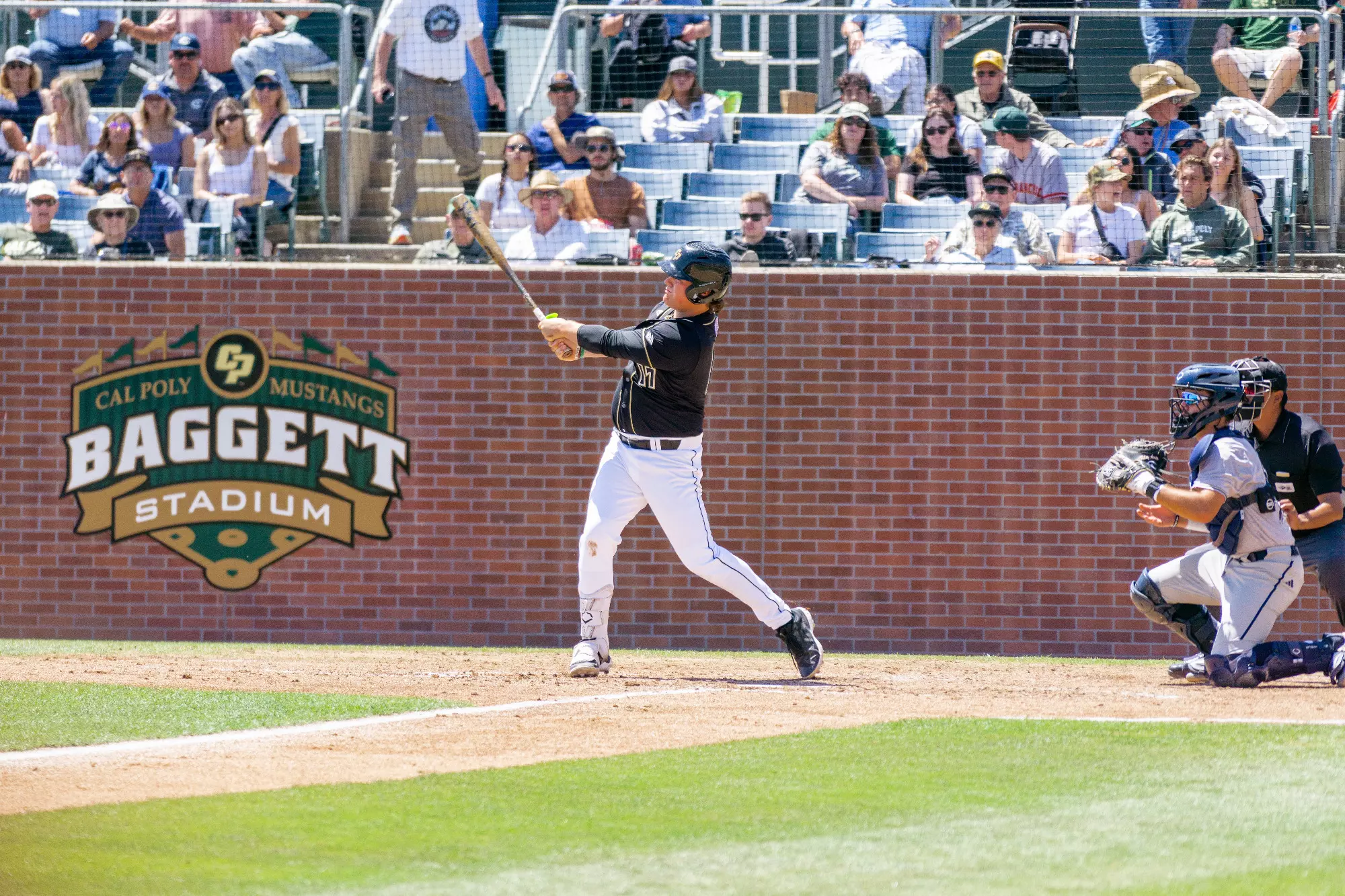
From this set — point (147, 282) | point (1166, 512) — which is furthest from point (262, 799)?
point (147, 282)

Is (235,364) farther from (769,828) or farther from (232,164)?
(769,828)

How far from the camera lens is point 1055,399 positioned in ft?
37.2

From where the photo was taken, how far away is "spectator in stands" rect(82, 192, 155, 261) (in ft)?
39.5

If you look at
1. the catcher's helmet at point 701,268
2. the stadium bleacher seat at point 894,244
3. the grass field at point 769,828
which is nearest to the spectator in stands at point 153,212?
the stadium bleacher seat at point 894,244

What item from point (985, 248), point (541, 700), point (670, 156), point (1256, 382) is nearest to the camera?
point (541, 700)

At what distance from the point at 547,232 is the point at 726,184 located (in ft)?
4.93

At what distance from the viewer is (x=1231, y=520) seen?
27.1 feet

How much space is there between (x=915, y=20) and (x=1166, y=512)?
6427 millimetres

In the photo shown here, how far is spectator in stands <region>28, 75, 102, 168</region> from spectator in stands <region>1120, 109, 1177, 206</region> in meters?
8.12

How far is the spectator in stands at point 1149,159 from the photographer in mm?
11852

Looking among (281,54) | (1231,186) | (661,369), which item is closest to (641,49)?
(281,54)

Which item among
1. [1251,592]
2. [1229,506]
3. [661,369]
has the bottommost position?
[1251,592]

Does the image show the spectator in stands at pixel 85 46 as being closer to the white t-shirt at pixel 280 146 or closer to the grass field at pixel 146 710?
the white t-shirt at pixel 280 146

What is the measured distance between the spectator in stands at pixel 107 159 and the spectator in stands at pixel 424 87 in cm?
195
